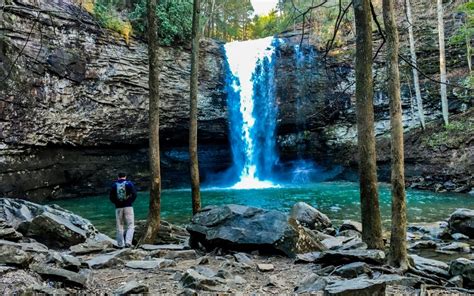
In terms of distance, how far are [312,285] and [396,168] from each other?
76.7 inches

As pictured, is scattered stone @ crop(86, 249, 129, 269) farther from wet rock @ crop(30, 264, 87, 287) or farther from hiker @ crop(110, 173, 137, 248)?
hiker @ crop(110, 173, 137, 248)

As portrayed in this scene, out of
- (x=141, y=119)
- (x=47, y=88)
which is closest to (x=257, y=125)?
(x=141, y=119)

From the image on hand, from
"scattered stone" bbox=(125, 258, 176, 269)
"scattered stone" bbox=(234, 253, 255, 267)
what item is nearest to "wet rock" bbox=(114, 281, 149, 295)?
"scattered stone" bbox=(125, 258, 176, 269)

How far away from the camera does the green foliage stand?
2248 cm

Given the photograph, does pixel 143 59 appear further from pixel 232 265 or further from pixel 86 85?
pixel 232 265

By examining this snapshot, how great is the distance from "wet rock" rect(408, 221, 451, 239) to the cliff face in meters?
10.3

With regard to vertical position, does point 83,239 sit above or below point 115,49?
below

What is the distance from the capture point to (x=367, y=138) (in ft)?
20.4

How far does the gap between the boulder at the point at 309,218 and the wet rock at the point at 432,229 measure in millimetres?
2236

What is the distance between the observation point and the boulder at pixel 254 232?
22.8ft

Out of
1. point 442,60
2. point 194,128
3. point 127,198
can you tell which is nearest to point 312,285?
point 127,198

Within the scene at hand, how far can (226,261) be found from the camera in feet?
21.0

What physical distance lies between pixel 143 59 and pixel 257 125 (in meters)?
9.61

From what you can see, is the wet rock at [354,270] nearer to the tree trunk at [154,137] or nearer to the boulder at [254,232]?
the boulder at [254,232]
